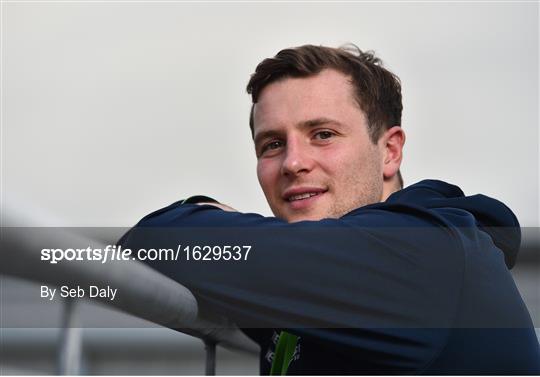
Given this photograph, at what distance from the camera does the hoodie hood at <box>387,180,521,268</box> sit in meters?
1.24

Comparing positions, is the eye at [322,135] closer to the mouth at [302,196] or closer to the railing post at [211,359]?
the mouth at [302,196]

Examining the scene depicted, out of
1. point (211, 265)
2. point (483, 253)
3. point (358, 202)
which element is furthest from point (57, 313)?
point (358, 202)

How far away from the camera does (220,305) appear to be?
3.31 ft

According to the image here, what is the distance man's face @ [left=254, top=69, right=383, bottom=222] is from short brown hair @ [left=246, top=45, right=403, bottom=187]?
0.03 m

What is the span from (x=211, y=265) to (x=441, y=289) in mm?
344

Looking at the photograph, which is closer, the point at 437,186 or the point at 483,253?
the point at 483,253

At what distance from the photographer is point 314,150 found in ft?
4.98

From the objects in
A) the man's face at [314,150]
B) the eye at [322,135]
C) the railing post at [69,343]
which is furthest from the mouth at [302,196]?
the railing post at [69,343]

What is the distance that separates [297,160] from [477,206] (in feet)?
1.36

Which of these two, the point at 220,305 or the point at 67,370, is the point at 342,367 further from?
the point at 67,370

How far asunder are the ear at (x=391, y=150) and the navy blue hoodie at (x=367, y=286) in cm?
61

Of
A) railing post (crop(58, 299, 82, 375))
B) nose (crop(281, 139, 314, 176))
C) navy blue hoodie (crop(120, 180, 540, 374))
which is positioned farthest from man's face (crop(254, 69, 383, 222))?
railing post (crop(58, 299, 82, 375))

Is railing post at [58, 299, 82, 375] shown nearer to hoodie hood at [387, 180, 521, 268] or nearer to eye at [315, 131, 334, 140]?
hoodie hood at [387, 180, 521, 268]

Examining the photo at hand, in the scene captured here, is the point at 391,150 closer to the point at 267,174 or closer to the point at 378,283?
the point at 267,174
